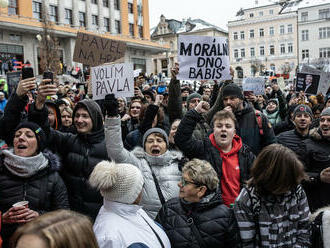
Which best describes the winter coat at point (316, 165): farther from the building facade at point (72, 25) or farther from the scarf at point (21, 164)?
the building facade at point (72, 25)

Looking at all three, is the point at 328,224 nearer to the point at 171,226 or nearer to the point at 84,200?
the point at 171,226

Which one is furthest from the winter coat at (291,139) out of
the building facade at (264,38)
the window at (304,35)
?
the window at (304,35)

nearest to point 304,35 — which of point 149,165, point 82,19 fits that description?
point 82,19

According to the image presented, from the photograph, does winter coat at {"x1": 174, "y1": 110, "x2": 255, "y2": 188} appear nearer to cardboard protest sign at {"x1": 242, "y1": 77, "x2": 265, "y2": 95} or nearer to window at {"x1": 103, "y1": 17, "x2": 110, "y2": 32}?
cardboard protest sign at {"x1": 242, "y1": 77, "x2": 265, "y2": 95}

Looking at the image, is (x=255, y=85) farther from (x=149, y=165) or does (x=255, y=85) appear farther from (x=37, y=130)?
(x=37, y=130)

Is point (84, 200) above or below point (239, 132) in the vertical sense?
below

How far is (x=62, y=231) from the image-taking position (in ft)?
4.37

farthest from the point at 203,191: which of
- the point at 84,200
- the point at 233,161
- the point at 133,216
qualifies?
the point at 84,200

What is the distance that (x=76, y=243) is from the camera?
1325 mm

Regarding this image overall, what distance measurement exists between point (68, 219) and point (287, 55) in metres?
65.4

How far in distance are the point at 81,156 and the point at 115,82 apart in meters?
1.16

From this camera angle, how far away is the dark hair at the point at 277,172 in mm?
2500

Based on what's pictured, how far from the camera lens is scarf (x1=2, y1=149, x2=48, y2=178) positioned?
288cm

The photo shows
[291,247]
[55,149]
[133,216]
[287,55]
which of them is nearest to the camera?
[133,216]
